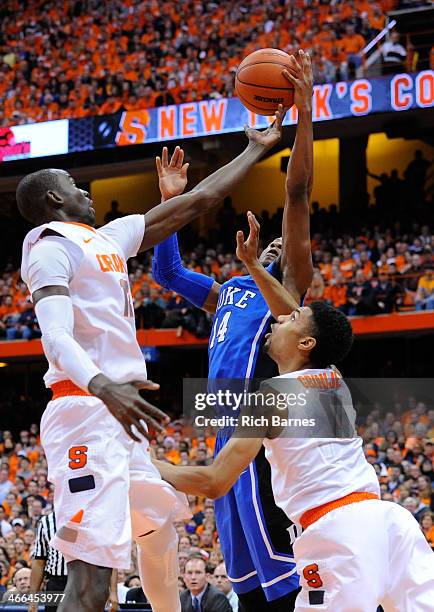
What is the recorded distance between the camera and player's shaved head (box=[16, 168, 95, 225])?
4035 mm

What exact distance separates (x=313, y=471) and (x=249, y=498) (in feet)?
3.20

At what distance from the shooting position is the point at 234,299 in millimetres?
5145

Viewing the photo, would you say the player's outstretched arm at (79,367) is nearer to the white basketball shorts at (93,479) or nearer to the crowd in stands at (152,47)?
the white basketball shorts at (93,479)

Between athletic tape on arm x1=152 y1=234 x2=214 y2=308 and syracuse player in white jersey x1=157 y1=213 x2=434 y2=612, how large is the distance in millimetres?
1488

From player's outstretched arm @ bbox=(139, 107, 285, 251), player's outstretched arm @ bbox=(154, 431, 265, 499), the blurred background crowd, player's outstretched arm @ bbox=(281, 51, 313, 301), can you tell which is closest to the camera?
player's outstretched arm @ bbox=(154, 431, 265, 499)

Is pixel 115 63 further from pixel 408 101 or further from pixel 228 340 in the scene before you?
pixel 228 340

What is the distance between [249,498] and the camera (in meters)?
4.72

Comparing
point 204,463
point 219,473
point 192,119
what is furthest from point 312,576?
point 192,119

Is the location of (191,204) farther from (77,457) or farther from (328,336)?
(77,457)

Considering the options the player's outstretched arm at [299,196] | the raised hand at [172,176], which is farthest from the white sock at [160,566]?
the raised hand at [172,176]

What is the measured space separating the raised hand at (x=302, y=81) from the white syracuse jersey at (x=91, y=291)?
5.11ft

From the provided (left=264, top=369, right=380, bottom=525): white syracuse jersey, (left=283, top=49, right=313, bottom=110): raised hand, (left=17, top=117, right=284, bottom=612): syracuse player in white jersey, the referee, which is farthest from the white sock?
the referee

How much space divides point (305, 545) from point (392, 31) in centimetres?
1622

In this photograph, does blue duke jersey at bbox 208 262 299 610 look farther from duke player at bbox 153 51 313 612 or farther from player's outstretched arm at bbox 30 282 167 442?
player's outstretched arm at bbox 30 282 167 442
